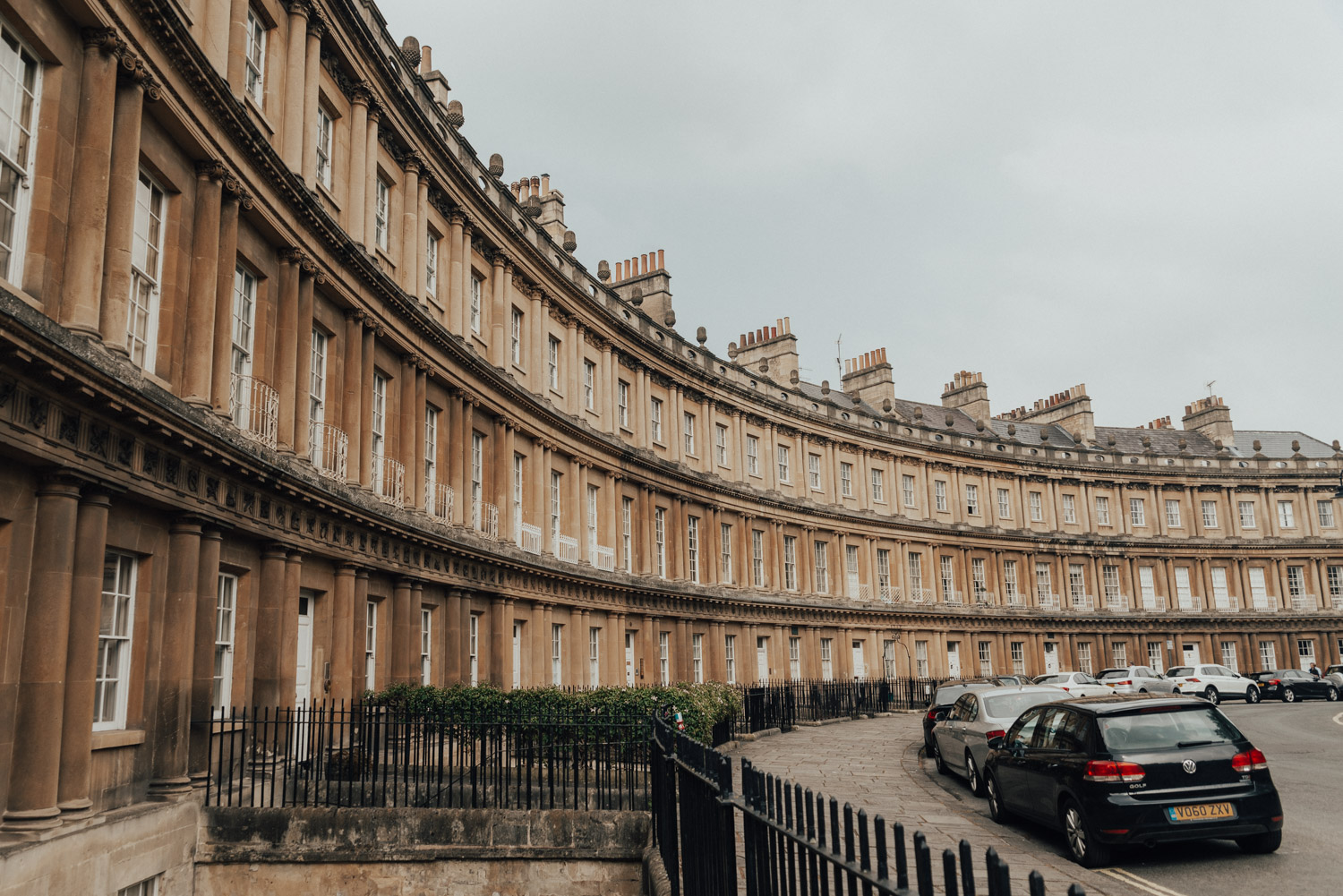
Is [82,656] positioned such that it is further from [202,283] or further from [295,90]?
[295,90]

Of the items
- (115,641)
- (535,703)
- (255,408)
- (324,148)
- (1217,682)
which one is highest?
(324,148)

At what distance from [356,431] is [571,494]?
10900 millimetres

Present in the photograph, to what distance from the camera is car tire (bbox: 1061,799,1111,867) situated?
8.92m

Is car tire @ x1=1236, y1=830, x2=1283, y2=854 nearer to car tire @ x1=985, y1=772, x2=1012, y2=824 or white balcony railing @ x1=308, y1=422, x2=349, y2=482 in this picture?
car tire @ x1=985, y1=772, x2=1012, y2=824

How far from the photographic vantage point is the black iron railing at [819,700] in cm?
2638

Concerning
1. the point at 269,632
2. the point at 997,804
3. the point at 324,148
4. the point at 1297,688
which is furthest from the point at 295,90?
the point at 1297,688

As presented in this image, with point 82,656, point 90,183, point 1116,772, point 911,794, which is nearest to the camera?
point 1116,772

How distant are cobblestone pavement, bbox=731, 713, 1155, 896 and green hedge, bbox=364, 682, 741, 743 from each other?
4.59 ft

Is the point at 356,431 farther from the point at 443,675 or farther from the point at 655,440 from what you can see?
the point at 655,440

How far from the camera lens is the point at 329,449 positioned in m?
16.2

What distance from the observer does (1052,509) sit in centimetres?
5091

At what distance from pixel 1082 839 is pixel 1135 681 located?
28.0m

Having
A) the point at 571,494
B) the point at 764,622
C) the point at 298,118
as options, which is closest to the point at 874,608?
the point at 764,622


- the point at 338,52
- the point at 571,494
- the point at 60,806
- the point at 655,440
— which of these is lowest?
the point at 60,806
